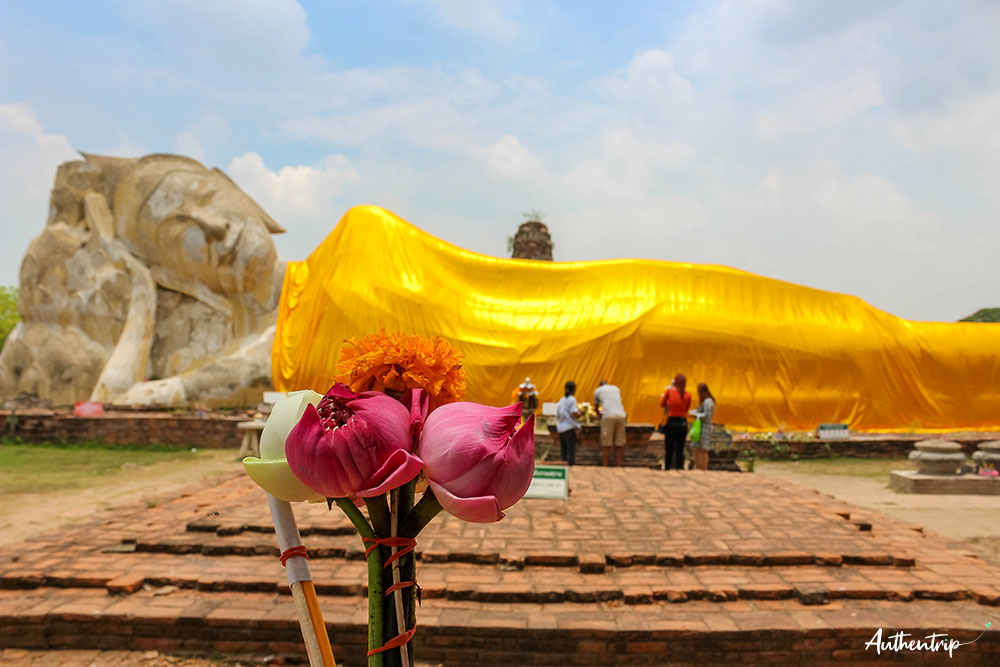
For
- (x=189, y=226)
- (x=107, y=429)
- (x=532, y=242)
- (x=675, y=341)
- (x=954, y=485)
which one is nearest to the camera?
(x=954, y=485)

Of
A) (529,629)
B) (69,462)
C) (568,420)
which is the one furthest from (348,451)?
(69,462)

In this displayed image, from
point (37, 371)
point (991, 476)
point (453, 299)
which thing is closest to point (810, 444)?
point (991, 476)

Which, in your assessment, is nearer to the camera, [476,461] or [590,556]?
[476,461]

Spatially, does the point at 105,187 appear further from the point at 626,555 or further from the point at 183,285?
the point at 626,555

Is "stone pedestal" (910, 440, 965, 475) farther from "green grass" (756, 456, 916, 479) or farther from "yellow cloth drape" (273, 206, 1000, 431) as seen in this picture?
"yellow cloth drape" (273, 206, 1000, 431)

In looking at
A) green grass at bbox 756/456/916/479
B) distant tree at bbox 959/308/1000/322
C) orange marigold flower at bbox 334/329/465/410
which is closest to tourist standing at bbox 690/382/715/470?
green grass at bbox 756/456/916/479

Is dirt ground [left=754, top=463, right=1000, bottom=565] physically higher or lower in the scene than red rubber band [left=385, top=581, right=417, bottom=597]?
lower

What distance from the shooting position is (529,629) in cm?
254

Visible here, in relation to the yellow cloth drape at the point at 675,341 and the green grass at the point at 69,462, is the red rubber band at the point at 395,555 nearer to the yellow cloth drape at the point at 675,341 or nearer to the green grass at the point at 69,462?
the green grass at the point at 69,462

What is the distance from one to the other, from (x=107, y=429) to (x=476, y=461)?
10.7 metres

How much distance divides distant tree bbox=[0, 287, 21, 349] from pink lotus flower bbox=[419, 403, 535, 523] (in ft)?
122

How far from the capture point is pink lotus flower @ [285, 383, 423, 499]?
726 mm

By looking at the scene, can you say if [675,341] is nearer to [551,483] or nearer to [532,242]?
[551,483]

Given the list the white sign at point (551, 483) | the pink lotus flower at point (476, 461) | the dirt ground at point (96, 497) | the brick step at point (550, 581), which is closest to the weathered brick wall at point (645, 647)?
the brick step at point (550, 581)
